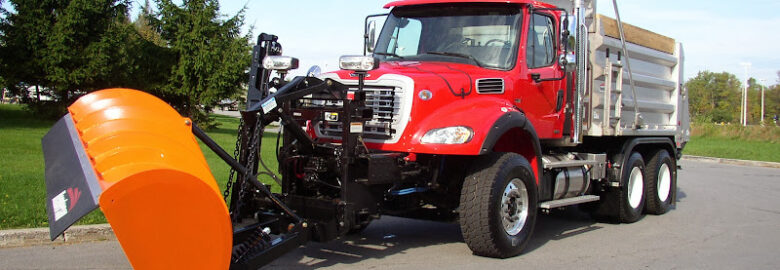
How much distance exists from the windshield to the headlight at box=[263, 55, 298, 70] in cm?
219

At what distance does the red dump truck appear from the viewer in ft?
14.2

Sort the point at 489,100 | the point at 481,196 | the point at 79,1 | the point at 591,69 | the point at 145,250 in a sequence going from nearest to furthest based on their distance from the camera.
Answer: the point at 145,250
the point at 481,196
the point at 489,100
the point at 591,69
the point at 79,1

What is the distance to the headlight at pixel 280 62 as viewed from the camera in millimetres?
5891

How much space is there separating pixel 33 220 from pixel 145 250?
152 inches

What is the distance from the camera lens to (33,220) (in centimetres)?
741

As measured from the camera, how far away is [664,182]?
36.1 feet

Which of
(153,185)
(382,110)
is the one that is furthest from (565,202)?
(153,185)

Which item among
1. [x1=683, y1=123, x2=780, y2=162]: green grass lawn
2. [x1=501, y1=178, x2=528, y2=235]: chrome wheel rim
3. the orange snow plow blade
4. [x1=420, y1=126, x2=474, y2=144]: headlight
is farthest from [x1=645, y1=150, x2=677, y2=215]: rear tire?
[x1=683, y1=123, x2=780, y2=162]: green grass lawn

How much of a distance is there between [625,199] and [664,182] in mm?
1771

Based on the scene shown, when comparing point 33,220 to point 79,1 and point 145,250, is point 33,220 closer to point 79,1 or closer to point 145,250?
point 145,250

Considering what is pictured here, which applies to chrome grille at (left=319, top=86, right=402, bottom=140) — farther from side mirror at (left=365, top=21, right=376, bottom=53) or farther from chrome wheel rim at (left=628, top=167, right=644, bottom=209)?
chrome wheel rim at (left=628, top=167, right=644, bottom=209)

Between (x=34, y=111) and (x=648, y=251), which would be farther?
(x=34, y=111)

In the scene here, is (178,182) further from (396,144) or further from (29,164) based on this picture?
(29,164)

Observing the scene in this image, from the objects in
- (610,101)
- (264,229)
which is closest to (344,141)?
(264,229)
